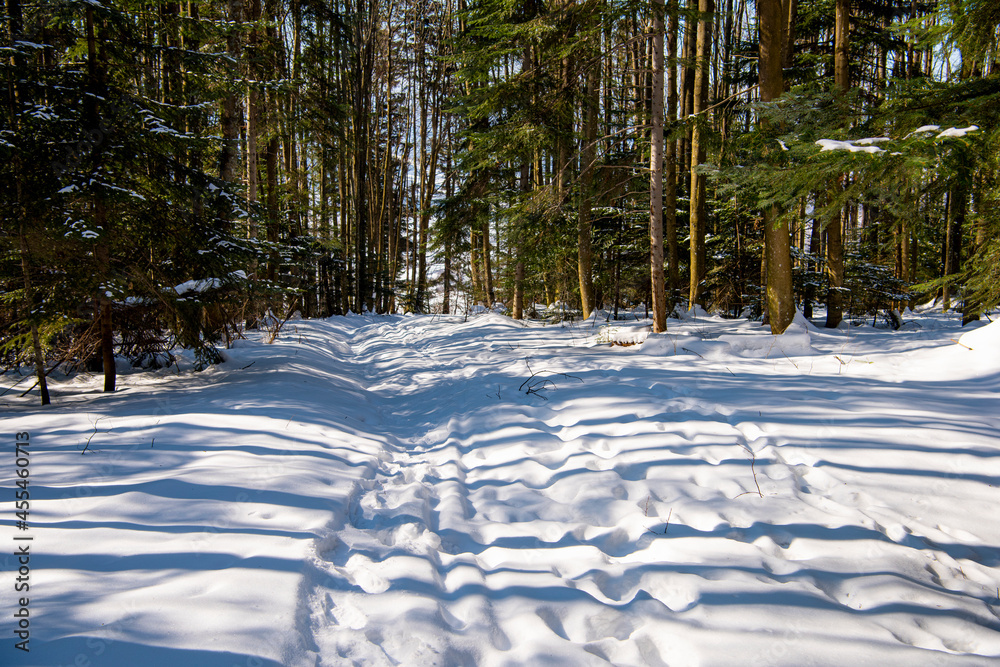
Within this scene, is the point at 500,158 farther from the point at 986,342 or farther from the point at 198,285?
the point at 986,342

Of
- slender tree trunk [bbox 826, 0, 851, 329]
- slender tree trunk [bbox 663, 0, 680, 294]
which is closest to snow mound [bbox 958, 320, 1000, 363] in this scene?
slender tree trunk [bbox 826, 0, 851, 329]

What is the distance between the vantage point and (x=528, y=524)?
2.75 m

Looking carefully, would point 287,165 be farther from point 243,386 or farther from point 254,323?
point 243,386

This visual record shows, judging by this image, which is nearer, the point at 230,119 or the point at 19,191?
the point at 19,191

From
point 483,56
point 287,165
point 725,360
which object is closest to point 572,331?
point 725,360

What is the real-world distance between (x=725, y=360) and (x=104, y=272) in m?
7.63

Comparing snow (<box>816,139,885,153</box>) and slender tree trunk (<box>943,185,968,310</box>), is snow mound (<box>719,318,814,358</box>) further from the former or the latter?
slender tree trunk (<box>943,185,968,310</box>)

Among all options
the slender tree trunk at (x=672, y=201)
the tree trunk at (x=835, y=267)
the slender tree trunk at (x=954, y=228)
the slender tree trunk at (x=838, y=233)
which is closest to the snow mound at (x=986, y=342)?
the slender tree trunk at (x=838, y=233)

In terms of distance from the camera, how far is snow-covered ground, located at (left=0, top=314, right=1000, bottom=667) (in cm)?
174

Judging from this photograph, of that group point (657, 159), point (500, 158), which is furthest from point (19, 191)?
point (657, 159)

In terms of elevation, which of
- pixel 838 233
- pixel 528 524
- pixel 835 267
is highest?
pixel 838 233

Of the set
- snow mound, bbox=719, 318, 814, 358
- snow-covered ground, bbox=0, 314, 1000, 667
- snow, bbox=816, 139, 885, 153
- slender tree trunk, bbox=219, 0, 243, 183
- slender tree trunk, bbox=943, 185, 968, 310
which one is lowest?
snow-covered ground, bbox=0, 314, 1000, 667

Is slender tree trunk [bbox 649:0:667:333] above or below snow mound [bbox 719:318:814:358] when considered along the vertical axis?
above

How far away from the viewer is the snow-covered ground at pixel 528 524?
1.74 m
